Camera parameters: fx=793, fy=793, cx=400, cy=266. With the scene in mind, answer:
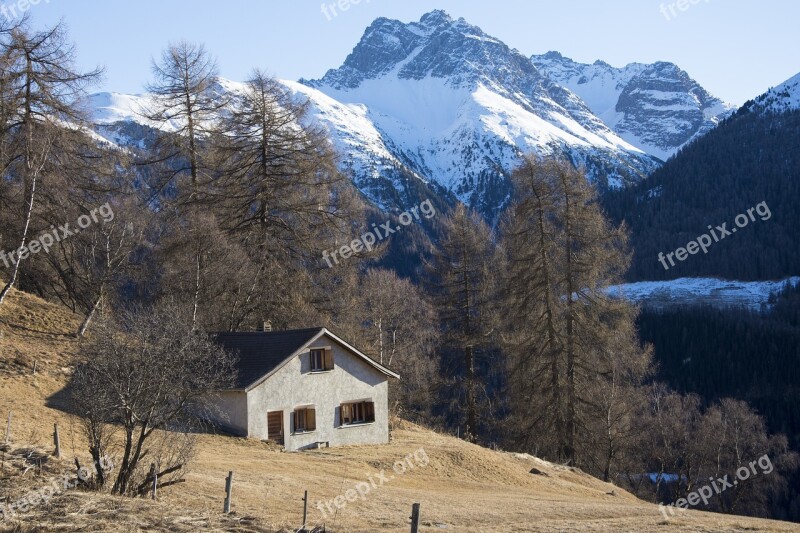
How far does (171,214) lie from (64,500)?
22632mm

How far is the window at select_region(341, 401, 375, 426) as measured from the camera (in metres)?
34.2

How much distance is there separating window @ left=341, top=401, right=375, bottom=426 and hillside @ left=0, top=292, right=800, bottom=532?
5.21ft

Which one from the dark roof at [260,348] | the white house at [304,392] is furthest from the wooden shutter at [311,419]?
the dark roof at [260,348]

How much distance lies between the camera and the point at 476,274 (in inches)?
1673

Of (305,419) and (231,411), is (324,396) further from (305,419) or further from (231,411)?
(231,411)

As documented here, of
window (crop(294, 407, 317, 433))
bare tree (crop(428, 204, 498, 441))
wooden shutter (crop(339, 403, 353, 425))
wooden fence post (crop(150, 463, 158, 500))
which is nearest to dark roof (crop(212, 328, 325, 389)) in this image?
window (crop(294, 407, 317, 433))

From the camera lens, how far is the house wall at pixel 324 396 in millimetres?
31812

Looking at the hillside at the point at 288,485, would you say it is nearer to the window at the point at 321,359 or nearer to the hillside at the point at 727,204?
the window at the point at 321,359

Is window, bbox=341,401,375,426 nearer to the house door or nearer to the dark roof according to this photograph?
the house door

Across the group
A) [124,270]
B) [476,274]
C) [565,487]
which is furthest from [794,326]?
[124,270]

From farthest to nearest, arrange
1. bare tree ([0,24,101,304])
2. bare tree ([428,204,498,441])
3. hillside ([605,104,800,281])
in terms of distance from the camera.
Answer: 1. hillside ([605,104,800,281])
2. bare tree ([428,204,498,441])
3. bare tree ([0,24,101,304])

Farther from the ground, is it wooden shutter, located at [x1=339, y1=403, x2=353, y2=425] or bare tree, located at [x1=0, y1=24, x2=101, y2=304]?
bare tree, located at [x1=0, y1=24, x2=101, y2=304]

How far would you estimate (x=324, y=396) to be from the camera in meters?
33.6

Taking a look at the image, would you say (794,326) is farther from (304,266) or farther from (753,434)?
(304,266)
